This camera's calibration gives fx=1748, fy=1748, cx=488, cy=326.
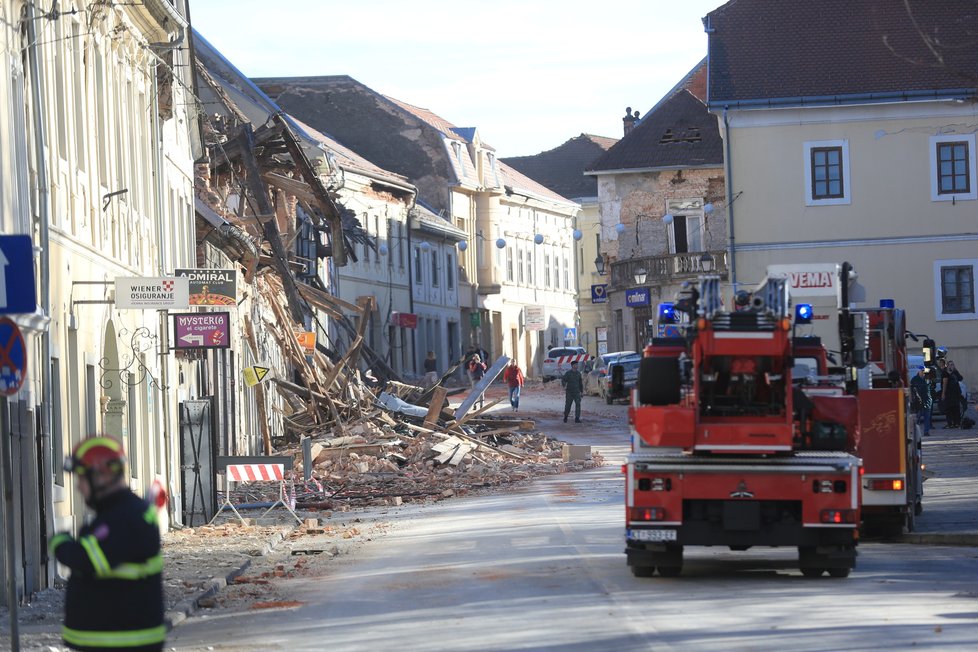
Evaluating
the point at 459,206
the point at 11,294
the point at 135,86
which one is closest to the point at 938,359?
the point at 135,86

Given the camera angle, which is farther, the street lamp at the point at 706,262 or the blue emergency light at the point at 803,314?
the street lamp at the point at 706,262

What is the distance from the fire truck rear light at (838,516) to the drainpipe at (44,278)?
26.9 ft

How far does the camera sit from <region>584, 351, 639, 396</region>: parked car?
63656mm

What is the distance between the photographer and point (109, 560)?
8.29 meters

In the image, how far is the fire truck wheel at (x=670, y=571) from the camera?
17.0m

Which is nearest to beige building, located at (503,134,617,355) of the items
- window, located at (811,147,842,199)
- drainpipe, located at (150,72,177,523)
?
window, located at (811,147,842,199)

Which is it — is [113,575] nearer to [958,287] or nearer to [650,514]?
[650,514]

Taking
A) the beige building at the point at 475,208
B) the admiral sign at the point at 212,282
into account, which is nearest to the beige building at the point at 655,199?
the beige building at the point at 475,208

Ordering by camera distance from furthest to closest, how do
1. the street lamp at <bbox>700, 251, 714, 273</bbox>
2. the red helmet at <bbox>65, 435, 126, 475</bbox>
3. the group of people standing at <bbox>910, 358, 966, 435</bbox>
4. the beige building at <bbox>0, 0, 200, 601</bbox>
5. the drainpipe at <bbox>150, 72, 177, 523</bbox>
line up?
1. the street lamp at <bbox>700, 251, 714, 273</bbox>
2. the group of people standing at <bbox>910, 358, 966, 435</bbox>
3. the drainpipe at <bbox>150, 72, 177, 523</bbox>
4. the beige building at <bbox>0, 0, 200, 601</bbox>
5. the red helmet at <bbox>65, 435, 126, 475</bbox>

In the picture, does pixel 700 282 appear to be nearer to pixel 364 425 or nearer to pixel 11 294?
pixel 11 294

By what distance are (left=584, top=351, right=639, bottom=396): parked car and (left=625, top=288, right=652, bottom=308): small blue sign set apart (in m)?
4.90

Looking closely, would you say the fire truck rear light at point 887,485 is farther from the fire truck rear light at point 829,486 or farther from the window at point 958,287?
the window at point 958,287

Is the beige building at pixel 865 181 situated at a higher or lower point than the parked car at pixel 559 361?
higher

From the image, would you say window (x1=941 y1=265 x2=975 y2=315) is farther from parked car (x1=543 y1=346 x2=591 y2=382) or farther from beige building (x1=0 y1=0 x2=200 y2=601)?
parked car (x1=543 y1=346 x2=591 y2=382)
